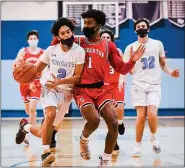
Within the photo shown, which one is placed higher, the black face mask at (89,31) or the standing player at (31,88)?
the black face mask at (89,31)

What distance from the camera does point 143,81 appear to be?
656 centimetres

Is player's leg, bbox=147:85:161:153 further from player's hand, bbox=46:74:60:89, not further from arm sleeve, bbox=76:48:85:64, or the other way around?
player's hand, bbox=46:74:60:89

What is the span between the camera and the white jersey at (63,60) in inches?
209

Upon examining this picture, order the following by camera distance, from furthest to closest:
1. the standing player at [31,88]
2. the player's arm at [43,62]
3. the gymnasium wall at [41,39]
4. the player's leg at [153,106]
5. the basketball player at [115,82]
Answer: the gymnasium wall at [41,39]
the standing player at [31,88]
the basketball player at [115,82]
the player's leg at [153,106]
the player's arm at [43,62]

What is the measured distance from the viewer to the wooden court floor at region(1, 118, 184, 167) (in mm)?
5805

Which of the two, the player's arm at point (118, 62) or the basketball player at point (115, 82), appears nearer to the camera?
the player's arm at point (118, 62)

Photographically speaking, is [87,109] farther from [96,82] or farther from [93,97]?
[96,82]

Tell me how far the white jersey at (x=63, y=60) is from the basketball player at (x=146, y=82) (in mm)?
1417

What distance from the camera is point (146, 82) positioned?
21.5 ft

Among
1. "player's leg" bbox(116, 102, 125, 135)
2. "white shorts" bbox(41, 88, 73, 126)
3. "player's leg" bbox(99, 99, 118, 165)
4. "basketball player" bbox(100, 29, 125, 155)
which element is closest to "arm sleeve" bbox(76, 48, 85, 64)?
"white shorts" bbox(41, 88, 73, 126)

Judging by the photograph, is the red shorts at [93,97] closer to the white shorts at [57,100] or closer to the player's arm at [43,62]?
the white shorts at [57,100]

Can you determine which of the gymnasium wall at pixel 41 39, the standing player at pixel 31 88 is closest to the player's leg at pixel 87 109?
the standing player at pixel 31 88

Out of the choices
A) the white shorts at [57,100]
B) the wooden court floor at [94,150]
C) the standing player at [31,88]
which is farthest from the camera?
the standing player at [31,88]

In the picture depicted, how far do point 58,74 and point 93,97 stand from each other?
54 cm
